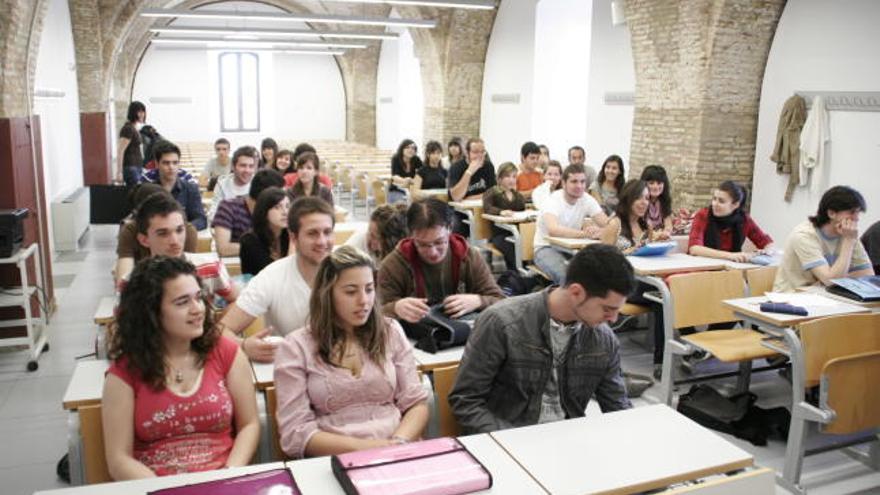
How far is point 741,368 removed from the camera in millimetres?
4852

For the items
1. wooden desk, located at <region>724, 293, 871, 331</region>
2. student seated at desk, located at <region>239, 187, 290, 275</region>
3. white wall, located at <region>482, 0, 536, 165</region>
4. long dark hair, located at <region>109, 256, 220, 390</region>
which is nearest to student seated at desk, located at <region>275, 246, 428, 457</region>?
long dark hair, located at <region>109, 256, 220, 390</region>

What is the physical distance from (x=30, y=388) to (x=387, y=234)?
2.80m

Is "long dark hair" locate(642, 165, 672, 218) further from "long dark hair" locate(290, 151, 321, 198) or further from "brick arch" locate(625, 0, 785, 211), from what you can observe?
"long dark hair" locate(290, 151, 321, 198)

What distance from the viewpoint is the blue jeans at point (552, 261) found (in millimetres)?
6230

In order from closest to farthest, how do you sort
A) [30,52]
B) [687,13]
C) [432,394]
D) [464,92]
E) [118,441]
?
[118,441] → [432,394] → [30,52] → [687,13] → [464,92]

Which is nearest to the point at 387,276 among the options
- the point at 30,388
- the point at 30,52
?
the point at 30,388

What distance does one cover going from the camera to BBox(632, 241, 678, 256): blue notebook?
5695mm

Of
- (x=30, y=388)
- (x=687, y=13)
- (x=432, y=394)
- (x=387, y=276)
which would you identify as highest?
(x=687, y=13)

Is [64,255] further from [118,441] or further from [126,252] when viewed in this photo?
[118,441]

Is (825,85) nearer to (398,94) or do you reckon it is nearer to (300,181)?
(300,181)

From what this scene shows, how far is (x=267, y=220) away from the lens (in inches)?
175

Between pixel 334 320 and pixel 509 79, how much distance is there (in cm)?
1220

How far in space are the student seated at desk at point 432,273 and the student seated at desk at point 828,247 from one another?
2.35 metres

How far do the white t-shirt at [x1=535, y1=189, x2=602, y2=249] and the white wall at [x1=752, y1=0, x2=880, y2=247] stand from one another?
2700 mm
